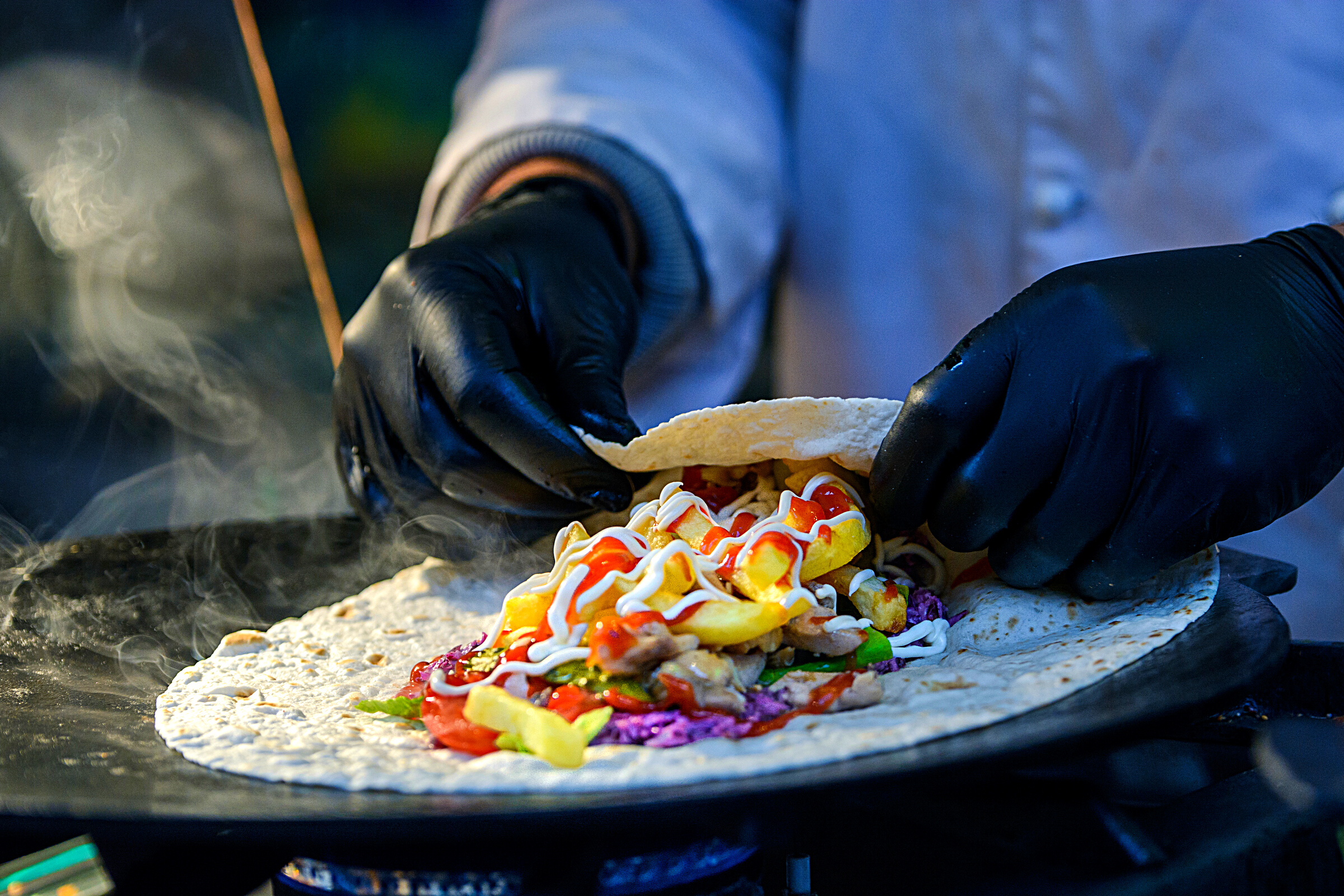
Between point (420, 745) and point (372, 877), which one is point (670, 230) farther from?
point (372, 877)

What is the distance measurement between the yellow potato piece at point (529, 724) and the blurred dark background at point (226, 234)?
2842 millimetres

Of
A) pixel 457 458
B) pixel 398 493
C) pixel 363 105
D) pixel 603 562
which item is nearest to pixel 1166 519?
pixel 603 562

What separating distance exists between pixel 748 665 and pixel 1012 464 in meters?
0.47

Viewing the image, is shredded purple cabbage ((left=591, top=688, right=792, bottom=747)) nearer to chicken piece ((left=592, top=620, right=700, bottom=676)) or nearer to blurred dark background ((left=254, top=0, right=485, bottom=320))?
chicken piece ((left=592, top=620, right=700, bottom=676))

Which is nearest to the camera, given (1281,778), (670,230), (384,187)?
(1281,778)

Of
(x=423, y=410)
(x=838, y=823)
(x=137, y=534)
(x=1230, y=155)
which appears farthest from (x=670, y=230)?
(x=838, y=823)

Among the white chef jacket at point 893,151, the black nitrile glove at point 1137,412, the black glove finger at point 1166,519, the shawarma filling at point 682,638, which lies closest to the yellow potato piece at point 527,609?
the shawarma filling at point 682,638

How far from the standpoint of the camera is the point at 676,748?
3.58 feet

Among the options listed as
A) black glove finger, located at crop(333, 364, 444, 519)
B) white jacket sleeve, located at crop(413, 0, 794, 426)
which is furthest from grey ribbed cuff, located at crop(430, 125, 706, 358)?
black glove finger, located at crop(333, 364, 444, 519)

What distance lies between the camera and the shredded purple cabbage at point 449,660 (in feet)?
4.65

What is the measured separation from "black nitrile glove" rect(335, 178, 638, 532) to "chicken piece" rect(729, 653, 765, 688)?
1.36 feet

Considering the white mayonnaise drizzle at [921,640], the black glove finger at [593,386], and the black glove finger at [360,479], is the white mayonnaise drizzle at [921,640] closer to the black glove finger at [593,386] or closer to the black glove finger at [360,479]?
the black glove finger at [593,386]

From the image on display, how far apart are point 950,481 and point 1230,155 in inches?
52.2

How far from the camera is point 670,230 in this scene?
2531mm
